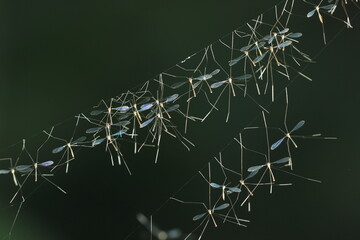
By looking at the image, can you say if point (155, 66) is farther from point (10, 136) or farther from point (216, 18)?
point (10, 136)

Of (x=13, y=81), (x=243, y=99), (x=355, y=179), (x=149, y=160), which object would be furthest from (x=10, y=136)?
(x=355, y=179)

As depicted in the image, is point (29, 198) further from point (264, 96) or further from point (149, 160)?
point (264, 96)

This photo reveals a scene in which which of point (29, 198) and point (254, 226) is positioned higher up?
point (29, 198)

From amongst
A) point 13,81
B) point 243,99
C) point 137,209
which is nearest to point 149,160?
point 137,209

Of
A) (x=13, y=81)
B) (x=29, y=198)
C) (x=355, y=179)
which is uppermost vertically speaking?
(x=13, y=81)

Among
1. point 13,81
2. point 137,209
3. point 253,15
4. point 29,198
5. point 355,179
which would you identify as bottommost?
point 355,179

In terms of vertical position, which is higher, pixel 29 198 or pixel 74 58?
pixel 74 58
